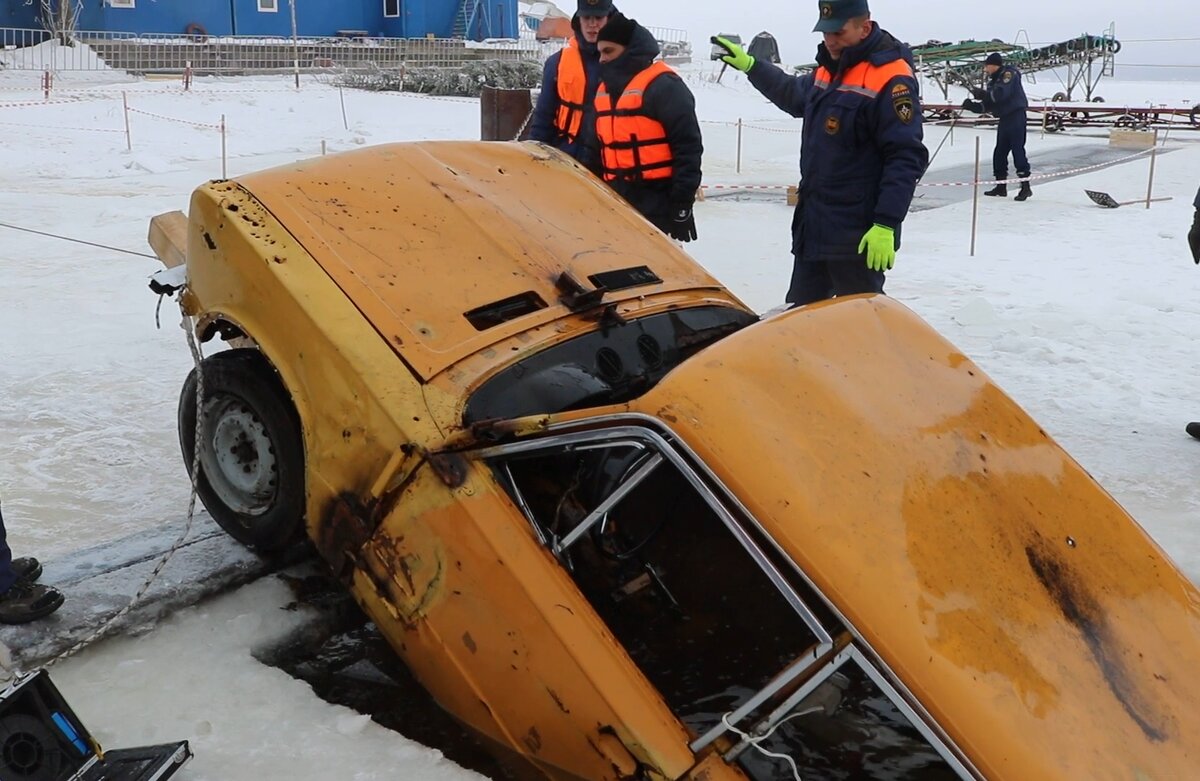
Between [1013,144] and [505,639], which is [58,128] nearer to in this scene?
[1013,144]

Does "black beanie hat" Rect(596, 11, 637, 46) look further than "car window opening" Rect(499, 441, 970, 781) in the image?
Yes

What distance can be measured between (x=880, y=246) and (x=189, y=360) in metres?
3.65

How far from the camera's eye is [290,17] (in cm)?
3058

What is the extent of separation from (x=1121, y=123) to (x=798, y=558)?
937 inches

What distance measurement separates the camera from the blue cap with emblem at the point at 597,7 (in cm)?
507

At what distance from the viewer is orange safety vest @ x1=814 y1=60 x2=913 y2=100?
4.35 meters

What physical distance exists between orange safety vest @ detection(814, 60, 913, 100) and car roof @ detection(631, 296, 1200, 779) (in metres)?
2.05

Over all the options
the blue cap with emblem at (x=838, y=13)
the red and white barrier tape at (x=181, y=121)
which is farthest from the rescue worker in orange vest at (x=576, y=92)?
the red and white barrier tape at (x=181, y=121)

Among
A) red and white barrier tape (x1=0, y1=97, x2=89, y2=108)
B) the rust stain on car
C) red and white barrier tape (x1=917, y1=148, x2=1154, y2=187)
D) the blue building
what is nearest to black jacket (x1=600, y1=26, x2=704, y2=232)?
the rust stain on car

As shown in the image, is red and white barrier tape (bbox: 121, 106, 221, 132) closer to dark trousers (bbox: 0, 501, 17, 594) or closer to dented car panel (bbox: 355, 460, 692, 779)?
dark trousers (bbox: 0, 501, 17, 594)

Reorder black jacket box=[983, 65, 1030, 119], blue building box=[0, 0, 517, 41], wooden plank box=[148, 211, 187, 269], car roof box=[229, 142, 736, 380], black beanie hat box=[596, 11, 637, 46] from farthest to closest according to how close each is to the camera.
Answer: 1. blue building box=[0, 0, 517, 41]
2. black jacket box=[983, 65, 1030, 119]
3. black beanie hat box=[596, 11, 637, 46]
4. wooden plank box=[148, 211, 187, 269]
5. car roof box=[229, 142, 736, 380]

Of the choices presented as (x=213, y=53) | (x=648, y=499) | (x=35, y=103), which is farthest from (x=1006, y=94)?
(x=213, y=53)

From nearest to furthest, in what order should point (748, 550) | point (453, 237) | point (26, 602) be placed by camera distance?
point (748, 550) < point (26, 602) < point (453, 237)

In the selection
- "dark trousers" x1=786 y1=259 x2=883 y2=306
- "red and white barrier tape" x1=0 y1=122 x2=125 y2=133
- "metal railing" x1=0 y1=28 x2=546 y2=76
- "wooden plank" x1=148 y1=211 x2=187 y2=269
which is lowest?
"dark trousers" x1=786 y1=259 x2=883 y2=306
